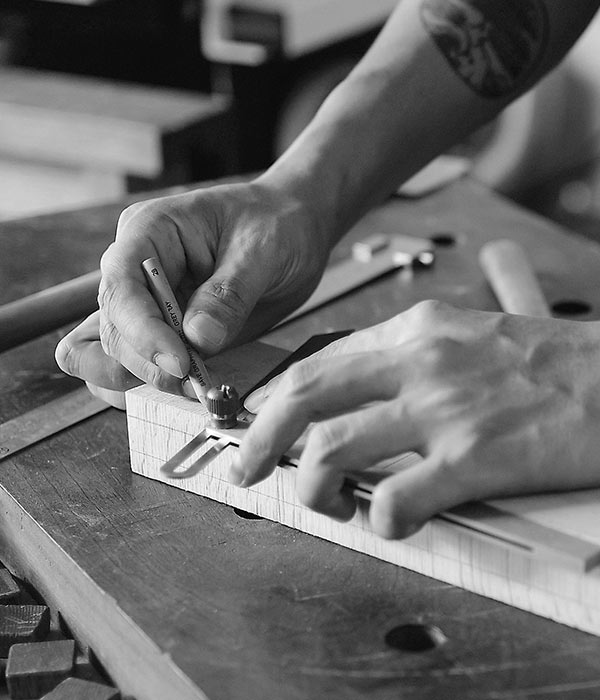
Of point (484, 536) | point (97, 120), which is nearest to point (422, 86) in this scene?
point (484, 536)

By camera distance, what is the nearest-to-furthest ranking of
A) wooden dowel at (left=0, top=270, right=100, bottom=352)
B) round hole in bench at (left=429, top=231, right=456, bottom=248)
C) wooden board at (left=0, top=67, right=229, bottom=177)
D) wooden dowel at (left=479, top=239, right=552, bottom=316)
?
1. wooden dowel at (left=0, top=270, right=100, bottom=352)
2. wooden dowel at (left=479, top=239, right=552, bottom=316)
3. round hole in bench at (left=429, top=231, right=456, bottom=248)
4. wooden board at (left=0, top=67, right=229, bottom=177)

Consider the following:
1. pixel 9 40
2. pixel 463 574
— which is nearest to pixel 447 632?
pixel 463 574

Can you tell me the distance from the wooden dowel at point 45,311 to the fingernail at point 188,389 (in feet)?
1.22

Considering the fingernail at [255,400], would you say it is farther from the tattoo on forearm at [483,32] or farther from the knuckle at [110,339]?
the tattoo on forearm at [483,32]

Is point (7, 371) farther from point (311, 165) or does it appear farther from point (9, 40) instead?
point (9, 40)

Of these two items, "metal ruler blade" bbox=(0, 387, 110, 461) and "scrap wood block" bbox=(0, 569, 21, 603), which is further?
"metal ruler blade" bbox=(0, 387, 110, 461)

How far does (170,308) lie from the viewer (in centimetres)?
112

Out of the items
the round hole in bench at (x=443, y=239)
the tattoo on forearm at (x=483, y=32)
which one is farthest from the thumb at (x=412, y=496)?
the round hole in bench at (x=443, y=239)

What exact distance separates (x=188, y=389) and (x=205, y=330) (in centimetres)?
7

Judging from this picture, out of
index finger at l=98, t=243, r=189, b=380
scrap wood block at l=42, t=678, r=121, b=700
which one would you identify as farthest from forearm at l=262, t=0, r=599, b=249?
scrap wood block at l=42, t=678, r=121, b=700

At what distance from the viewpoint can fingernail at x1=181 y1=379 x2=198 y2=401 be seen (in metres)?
1.09

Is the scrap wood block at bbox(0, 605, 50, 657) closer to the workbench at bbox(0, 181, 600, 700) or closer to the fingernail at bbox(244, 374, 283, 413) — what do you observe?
the workbench at bbox(0, 181, 600, 700)

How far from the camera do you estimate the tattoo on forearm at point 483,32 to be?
4.91 ft

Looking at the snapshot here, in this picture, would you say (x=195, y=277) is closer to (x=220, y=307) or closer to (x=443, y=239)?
(x=220, y=307)
